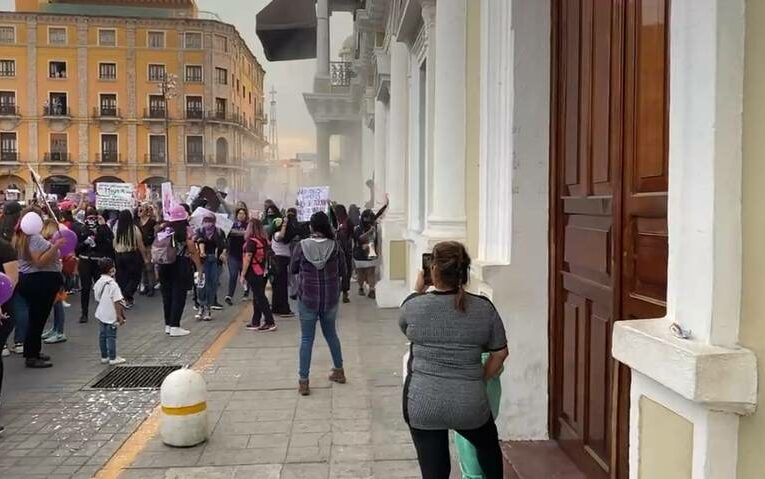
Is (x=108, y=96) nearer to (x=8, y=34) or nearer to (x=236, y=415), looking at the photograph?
(x=8, y=34)

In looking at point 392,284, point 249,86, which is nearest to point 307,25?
point 392,284

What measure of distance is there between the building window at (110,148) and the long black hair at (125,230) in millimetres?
62452

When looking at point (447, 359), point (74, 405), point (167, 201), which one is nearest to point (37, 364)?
point (74, 405)

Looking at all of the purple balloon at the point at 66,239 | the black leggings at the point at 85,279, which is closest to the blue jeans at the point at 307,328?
the purple balloon at the point at 66,239

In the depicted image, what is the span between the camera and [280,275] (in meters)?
10.6

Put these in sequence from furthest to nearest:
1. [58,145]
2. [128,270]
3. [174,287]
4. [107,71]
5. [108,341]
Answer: [107,71] < [58,145] < [128,270] < [174,287] < [108,341]

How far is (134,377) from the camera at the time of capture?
23.6 ft

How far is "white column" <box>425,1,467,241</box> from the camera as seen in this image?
6758 millimetres

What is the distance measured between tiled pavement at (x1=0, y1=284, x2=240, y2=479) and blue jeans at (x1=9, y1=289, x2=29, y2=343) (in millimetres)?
370

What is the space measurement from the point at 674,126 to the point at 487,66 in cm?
282

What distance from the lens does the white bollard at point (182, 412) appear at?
195 inches

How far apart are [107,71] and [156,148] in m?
9.41

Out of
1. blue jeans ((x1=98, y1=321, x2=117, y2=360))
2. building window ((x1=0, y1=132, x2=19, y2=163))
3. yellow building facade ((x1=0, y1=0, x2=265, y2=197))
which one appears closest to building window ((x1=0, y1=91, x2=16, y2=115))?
yellow building facade ((x1=0, y1=0, x2=265, y2=197))

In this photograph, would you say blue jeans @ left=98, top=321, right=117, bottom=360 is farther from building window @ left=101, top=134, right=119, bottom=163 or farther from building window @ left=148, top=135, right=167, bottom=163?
building window @ left=101, top=134, right=119, bottom=163
